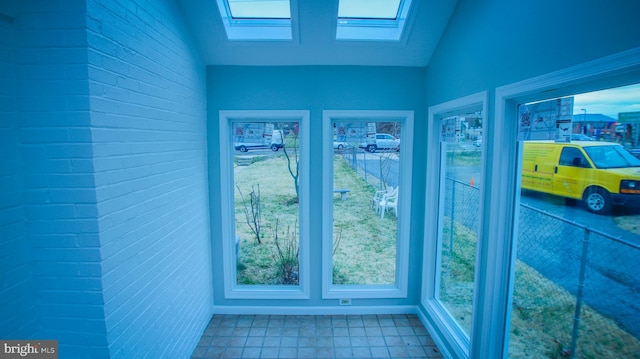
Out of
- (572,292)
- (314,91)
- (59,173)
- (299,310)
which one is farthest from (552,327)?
(59,173)

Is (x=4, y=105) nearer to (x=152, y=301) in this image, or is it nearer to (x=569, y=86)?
(x=152, y=301)

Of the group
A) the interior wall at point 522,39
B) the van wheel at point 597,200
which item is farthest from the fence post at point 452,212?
the van wheel at point 597,200

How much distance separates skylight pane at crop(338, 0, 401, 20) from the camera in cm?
236

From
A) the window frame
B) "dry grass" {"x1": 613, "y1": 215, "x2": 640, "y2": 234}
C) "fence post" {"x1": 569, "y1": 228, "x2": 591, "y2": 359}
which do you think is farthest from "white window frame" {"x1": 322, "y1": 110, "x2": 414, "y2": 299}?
"dry grass" {"x1": 613, "y1": 215, "x2": 640, "y2": 234}

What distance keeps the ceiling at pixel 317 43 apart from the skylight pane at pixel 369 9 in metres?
0.14

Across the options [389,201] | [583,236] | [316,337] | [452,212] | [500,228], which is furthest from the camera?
[389,201]

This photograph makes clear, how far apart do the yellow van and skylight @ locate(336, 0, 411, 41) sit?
1.44 metres

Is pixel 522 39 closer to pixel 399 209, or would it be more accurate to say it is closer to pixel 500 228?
pixel 500 228

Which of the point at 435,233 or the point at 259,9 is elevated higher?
the point at 259,9

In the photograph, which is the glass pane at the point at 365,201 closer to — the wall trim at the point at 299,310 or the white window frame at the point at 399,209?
the white window frame at the point at 399,209

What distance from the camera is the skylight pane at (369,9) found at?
236cm

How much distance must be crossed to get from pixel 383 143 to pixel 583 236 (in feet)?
6.14

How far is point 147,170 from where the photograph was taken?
1814mm

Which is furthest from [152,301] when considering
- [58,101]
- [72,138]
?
[58,101]
